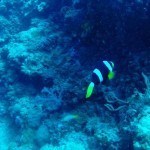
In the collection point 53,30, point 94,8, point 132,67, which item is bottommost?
point 132,67

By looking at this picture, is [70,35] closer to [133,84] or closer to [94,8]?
[94,8]

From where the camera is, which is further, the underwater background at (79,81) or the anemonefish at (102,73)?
the underwater background at (79,81)

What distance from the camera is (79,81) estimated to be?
5352 mm

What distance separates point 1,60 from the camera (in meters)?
7.71

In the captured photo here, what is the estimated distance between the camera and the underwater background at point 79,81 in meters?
4.25

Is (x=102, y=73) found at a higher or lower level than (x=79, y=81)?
lower

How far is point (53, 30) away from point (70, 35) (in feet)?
2.50

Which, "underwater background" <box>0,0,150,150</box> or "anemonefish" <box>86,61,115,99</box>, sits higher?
"underwater background" <box>0,0,150,150</box>

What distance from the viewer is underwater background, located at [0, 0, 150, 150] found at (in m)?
4.25

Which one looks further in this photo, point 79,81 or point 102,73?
point 79,81

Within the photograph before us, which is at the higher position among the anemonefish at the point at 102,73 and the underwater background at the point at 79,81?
the underwater background at the point at 79,81

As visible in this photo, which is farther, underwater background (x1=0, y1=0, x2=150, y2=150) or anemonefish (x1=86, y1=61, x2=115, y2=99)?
underwater background (x1=0, y1=0, x2=150, y2=150)

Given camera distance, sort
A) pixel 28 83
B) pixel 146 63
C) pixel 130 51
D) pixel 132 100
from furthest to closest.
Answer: pixel 28 83 < pixel 130 51 < pixel 146 63 < pixel 132 100

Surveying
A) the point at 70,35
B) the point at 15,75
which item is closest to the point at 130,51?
the point at 70,35
